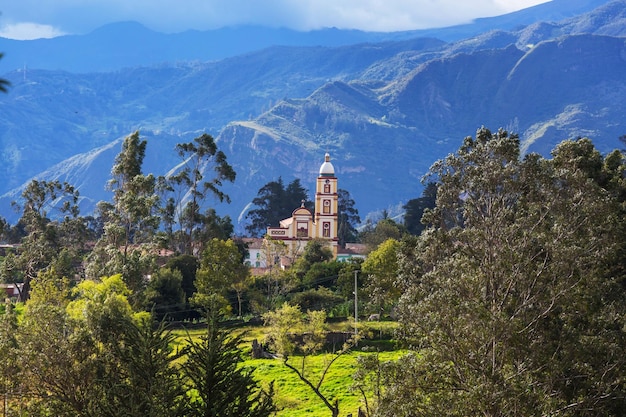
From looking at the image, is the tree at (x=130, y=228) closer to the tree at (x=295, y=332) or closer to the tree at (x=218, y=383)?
the tree at (x=295, y=332)

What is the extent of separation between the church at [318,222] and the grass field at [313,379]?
33.0m

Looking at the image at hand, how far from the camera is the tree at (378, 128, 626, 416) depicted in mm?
19344

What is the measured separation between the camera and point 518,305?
2172cm

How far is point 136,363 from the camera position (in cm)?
1777

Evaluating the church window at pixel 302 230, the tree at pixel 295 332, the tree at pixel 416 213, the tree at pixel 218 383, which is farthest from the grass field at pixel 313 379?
the tree at pixel 416 213

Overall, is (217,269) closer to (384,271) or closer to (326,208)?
(384,271)

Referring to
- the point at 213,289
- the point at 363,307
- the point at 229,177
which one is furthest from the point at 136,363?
the point at 229,177

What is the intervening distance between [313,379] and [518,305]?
16272 mm

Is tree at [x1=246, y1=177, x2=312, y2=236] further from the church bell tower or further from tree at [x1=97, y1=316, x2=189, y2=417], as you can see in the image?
tree at [x1=97, y1=316, x2=189, y2=417]

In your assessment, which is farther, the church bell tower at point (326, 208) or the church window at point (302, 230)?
the church bell tower at point (326, 208)

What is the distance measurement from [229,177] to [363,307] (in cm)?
1737

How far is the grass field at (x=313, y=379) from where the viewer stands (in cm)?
3238

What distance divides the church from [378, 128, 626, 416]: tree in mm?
50332

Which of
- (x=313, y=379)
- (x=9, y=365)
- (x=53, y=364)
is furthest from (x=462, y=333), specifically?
(x=313, y=379)
